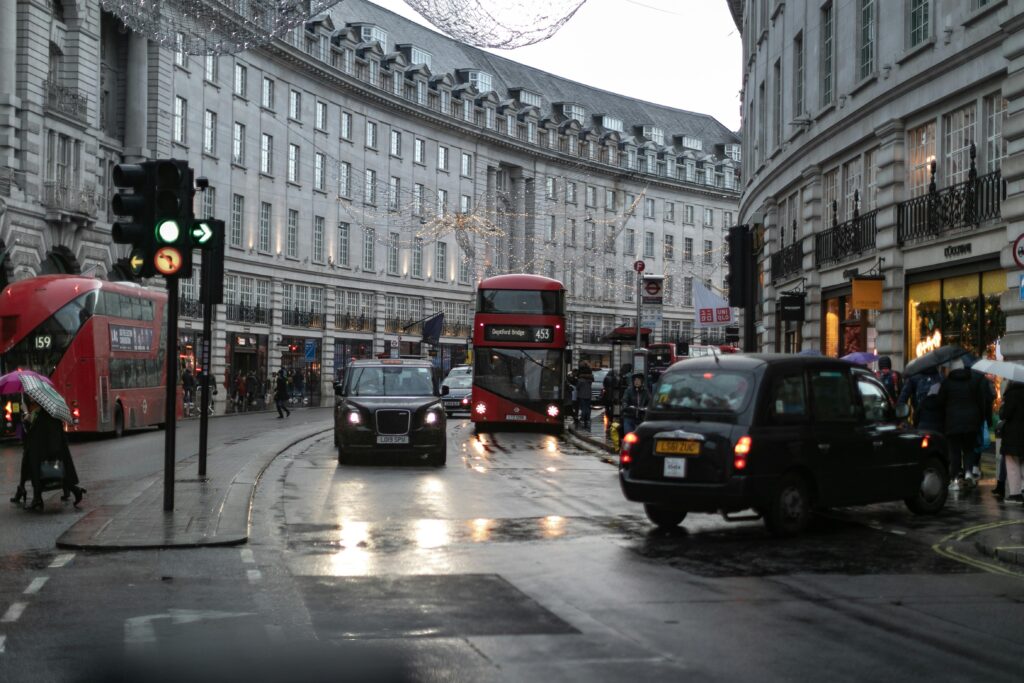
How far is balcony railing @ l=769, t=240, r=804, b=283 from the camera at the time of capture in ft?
108

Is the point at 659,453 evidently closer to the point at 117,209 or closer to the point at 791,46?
the point at 117,209

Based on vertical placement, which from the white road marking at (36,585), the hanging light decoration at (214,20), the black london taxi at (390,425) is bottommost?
the white road marking at (36,585)

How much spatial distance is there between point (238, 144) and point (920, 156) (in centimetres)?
4226

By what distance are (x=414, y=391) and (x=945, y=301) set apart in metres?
9.46

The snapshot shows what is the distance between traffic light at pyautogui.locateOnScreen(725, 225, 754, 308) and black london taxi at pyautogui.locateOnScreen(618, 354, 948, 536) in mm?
2032

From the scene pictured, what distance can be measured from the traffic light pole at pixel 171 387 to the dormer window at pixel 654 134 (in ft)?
316

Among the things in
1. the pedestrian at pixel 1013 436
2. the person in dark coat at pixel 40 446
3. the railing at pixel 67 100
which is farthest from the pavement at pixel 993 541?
the railing at pixel 67 100

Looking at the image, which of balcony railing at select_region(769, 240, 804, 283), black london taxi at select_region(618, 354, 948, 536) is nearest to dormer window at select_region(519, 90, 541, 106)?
balcony railing at select_region(769, 240, 804, 283)

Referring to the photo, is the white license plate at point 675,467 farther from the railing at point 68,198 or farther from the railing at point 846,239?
the railing at point 68,198

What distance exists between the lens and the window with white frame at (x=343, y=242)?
70.9 metres

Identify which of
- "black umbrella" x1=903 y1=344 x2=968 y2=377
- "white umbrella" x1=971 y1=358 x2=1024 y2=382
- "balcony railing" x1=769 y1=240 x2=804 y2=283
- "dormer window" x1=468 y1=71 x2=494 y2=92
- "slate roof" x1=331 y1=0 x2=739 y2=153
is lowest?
"white umbrella" x1=971 y1=358 x2=1024 y2=382

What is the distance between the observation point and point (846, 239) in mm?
28719

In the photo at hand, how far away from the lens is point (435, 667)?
686cm

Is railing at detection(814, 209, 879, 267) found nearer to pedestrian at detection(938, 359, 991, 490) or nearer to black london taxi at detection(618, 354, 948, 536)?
pedestrian at detection(938, 359, 991, 490)
